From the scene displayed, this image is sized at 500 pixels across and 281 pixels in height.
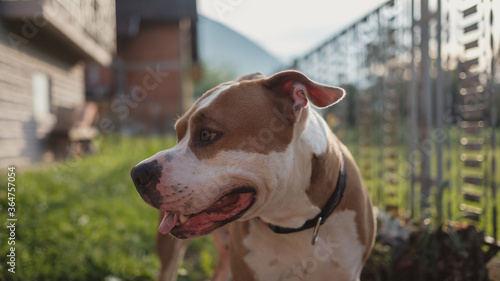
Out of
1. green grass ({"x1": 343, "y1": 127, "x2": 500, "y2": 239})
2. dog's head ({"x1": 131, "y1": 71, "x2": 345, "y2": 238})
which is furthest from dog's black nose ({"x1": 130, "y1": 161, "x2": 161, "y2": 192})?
green grass ({"x1": 343, "y1": 127, "x2": 500, "y2": 239})

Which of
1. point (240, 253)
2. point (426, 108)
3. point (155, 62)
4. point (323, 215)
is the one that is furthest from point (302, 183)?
point (155, 62)

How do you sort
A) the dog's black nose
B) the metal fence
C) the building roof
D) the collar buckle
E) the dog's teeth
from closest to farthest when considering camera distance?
→ the dog's black nose, the dog's teeth, the collar buckle, the metal fence, the building roof

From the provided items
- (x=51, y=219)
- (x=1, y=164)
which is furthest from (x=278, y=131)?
(x=1, y=164)

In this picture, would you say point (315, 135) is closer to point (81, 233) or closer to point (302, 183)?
point (302, 183)

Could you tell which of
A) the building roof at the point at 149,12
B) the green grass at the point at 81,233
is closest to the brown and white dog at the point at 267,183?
the green grass at the point at 81,233

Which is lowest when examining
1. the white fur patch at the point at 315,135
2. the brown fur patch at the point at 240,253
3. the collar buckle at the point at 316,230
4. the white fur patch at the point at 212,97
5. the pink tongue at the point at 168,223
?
the brown fur patch at the point at 240,253

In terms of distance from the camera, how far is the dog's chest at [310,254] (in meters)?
2.01

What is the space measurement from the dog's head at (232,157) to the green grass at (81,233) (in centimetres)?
159

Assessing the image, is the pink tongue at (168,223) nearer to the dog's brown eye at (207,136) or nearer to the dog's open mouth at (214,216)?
the dog's open mouth at (214,216)

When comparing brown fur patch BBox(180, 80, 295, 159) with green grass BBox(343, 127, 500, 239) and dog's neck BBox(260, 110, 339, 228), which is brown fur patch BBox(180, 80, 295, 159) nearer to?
dog's neck BBox(260, 110, 339, 228)

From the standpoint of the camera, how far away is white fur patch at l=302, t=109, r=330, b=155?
193 cm

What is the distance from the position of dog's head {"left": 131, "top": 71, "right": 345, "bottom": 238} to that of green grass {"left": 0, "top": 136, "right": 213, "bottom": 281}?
159 cm

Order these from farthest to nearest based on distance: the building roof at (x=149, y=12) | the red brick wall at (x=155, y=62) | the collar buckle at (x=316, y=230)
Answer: the red brick wall at (x=155, y=62) → the building roof at (x=149, y=12) → the collar buckle at (x=316, y=230)

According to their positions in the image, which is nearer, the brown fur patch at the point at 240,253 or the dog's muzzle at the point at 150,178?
the dog's muzzle at the point at 150,178
